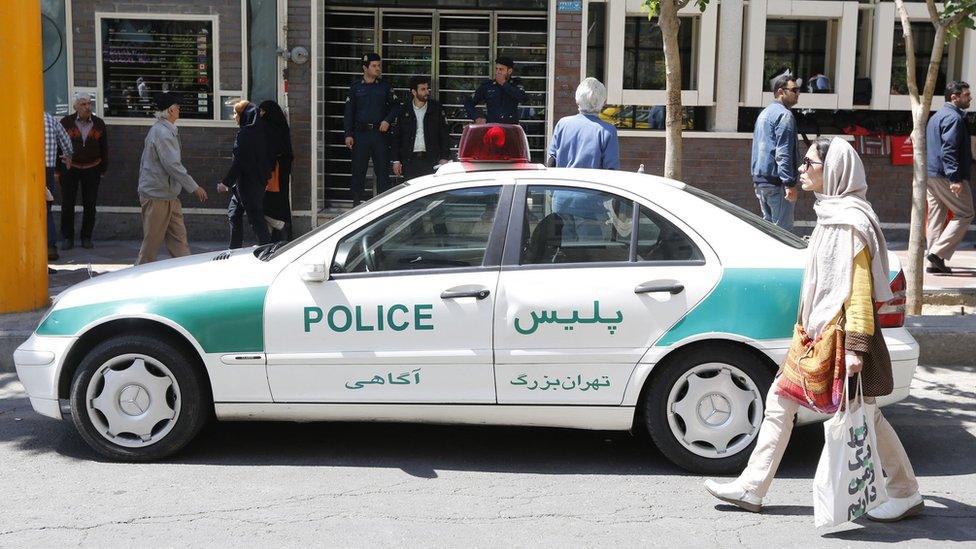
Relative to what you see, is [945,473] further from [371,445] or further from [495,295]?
[371,445]

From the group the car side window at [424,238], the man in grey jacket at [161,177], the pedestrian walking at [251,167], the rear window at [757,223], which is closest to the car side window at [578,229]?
the car side window at [424,238]

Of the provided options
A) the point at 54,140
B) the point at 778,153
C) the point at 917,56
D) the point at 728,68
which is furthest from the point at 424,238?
the point at 917,56

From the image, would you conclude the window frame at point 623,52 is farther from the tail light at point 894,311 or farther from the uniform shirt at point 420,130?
the tail light at point 894,311

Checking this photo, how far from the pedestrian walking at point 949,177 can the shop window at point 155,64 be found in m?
7.90

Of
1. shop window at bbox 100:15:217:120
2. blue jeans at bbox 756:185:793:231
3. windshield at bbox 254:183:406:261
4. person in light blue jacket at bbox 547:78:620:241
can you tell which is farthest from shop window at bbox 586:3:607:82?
windshield at bbox 254:183:406:261

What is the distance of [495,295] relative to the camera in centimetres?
556

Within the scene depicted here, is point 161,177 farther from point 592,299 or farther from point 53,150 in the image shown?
point 592,299

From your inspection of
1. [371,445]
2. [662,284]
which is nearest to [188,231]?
[371,445]

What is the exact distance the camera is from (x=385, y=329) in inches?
220

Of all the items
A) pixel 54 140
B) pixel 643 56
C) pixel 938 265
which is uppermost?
pixel 643 56

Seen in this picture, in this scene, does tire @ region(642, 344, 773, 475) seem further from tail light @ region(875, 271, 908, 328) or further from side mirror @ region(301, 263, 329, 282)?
side mirror @ region(301, 263, 329, 282)

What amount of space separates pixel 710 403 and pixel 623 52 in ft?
27.7

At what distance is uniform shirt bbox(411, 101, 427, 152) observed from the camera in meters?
13.0

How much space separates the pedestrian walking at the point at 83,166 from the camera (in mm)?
12711
